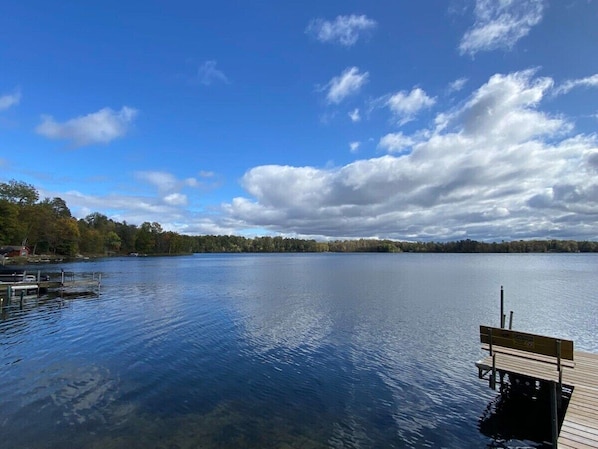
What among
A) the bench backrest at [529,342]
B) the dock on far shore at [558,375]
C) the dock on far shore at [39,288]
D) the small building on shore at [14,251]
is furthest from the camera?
the small building on shore at [14,251]

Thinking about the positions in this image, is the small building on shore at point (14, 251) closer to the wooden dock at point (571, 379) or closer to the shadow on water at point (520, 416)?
the shadow on water at point (520, 416)

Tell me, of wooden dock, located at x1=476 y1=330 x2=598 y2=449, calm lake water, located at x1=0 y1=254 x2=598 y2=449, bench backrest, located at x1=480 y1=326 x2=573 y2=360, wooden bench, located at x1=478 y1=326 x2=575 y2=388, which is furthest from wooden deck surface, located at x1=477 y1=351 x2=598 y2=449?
calm lake water, located at x1=0 y1=254 x2=598 y2=449

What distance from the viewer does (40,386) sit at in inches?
432

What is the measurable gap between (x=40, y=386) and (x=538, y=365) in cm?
1521

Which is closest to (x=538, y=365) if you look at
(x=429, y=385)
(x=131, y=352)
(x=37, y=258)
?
(x=429, y=385)

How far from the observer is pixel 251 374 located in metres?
12.6

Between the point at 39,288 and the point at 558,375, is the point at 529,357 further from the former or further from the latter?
the point at 39,288

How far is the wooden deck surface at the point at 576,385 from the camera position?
6.53m

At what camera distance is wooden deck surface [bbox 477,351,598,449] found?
6.53 metres

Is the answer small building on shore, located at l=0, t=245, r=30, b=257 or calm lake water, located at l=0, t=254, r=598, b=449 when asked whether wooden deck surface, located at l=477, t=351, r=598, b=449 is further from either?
small building on shore, located at l=0, t=245, r=30, b=257

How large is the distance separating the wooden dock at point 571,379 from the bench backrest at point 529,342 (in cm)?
13

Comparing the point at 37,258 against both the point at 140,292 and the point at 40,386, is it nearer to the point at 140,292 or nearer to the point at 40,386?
the point at 140,292

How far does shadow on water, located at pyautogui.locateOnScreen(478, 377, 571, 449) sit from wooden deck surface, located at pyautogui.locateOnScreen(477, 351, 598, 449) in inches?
25.9

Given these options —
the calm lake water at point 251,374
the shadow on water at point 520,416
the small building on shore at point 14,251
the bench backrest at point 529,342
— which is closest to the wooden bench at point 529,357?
the bench backrest at point 529,342
